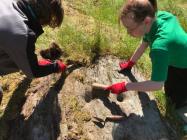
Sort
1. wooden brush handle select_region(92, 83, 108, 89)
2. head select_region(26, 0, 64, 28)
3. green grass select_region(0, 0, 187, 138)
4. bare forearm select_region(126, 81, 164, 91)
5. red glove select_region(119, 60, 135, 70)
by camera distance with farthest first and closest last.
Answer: green grass select_region(0, 0, 187, 138) < red glove select_region(119, 60, 135, 70) < wooden brush handle select_region(92, 83, 108, 89) < bare forearm select_region(126, 81, 164, 91) < head select_region(26, 0, 64, 28)

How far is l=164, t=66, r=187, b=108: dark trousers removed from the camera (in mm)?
3953

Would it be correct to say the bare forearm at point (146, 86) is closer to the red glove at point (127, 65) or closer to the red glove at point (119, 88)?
the red glove at point (119, 88)

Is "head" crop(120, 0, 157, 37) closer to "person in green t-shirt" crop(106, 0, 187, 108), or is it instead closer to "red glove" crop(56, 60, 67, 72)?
"person in green t-shirt" crop(106, 0, 187, 108)

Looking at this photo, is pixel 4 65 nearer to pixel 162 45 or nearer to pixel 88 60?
pixel 88 60

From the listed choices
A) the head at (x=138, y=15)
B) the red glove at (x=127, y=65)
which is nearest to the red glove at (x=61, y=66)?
the red glove at (x=127, y=65)

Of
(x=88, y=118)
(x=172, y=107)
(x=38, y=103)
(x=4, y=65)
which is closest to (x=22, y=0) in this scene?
(x=4, y=65)

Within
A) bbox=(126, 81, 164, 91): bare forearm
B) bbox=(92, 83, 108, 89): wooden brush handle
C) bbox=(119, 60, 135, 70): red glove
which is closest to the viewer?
A: bbox=(126, 81, 164, 91): bare forearm

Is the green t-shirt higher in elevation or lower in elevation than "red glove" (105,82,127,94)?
higher

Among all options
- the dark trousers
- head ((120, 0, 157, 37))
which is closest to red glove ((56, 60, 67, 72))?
head ((120, 0, 157, 37))

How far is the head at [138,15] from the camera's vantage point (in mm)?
3254

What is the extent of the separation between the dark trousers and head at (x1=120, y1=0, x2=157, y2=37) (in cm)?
76

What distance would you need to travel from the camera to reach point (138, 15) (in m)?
3.26

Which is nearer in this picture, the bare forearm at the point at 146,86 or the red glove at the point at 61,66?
the bare forearm at the point at 146,86

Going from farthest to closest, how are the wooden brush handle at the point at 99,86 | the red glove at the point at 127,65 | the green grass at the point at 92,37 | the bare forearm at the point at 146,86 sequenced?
the green grass at the point at 92,37
the red glove at the point at 127,65
the wooden brush handle at the point at 99,86
the bare forearm at the point at 146,86
